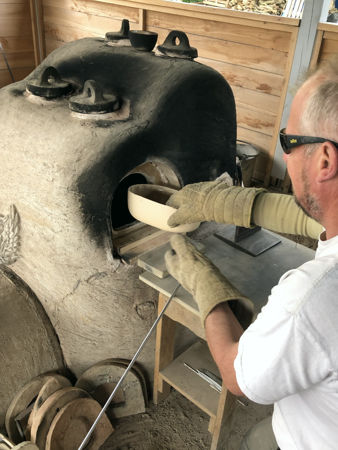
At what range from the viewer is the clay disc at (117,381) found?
7.02 feet

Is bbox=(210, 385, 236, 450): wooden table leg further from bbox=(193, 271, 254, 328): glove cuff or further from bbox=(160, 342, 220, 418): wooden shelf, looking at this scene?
bbox=(193, 271, 254, 328): glove cuff

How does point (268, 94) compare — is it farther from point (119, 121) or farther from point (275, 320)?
point (275, 320)

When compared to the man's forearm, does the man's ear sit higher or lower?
higher

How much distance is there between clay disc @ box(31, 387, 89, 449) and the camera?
1.86 meters

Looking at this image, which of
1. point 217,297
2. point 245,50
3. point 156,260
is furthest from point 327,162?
point 245,50

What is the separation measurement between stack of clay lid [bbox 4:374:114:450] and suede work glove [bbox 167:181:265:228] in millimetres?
957

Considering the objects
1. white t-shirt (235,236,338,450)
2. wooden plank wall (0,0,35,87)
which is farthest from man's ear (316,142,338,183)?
wooden plank wall (0,0,35,87)

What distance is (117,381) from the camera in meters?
2.16

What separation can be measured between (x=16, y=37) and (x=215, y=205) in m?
5.44

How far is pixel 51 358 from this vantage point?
7.11 feet

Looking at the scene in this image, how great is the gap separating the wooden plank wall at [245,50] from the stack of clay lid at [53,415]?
10.7ft

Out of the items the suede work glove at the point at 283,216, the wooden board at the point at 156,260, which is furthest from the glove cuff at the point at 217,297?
the suede work glove at the point at 283,216

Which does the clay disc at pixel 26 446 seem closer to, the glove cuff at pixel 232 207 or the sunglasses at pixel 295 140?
the glove cuff at pixel 232 207

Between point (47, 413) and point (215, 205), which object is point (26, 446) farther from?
point (215, 205)
